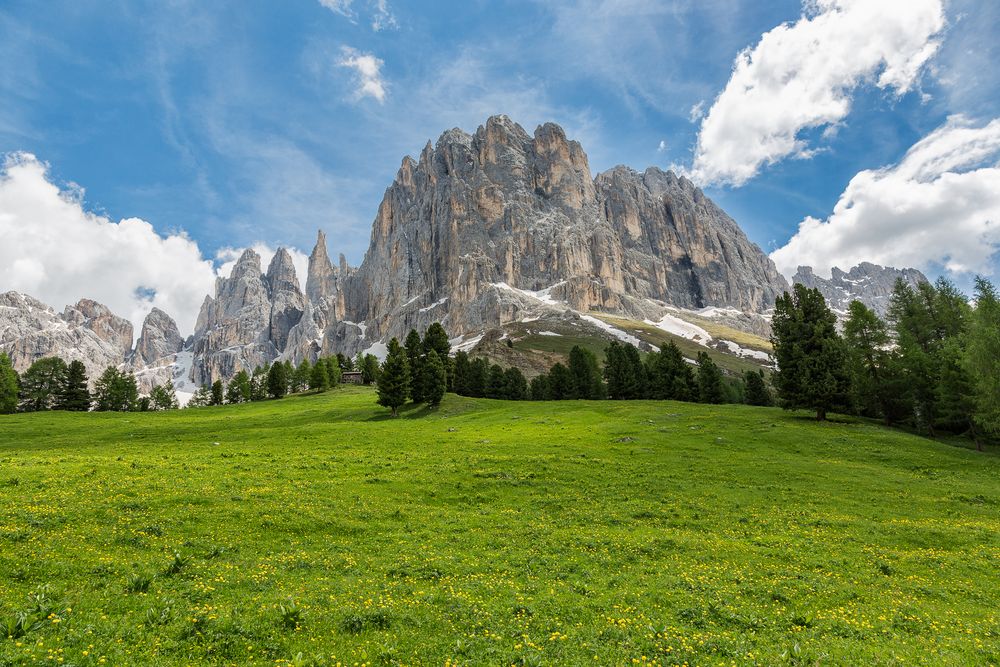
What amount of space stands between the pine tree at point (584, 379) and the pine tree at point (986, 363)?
6490 centimetres

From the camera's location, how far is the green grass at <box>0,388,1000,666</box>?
1123 centimetres

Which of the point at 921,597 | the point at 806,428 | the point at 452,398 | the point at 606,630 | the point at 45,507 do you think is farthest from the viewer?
the point at 452,398

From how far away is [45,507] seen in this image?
19.0 meters

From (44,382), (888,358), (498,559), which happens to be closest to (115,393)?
(44,382)

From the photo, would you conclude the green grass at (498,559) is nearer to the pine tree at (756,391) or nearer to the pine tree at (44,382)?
the pine tree at (756,391)

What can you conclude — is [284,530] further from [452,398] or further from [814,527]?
[452,398]

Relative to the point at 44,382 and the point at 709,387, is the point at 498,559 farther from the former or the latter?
the point at 44,382

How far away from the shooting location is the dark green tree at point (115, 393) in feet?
356

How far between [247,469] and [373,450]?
1173 centimetres

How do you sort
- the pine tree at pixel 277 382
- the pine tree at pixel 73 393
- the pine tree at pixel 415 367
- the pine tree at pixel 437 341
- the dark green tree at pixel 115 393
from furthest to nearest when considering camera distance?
1. the pine tree at pixel 277 382
2. the dark green tree at pixel 115 393
3. the pine tree at pixel 73 393
4. the pine tree at pixel 437 341
5. the pine tree at pixel 415 367

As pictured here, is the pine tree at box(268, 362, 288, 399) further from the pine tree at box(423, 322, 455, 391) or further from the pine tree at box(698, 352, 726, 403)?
the pine tree at box(698, 352, 726, 403)

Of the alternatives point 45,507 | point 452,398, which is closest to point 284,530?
point 45,507

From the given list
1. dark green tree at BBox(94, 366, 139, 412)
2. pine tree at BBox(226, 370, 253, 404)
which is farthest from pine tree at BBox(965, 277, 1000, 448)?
dark green tree at BBox(94, 366, 139, 412)

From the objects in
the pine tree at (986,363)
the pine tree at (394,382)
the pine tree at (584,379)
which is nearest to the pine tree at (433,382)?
the pine tree at (394,382)
